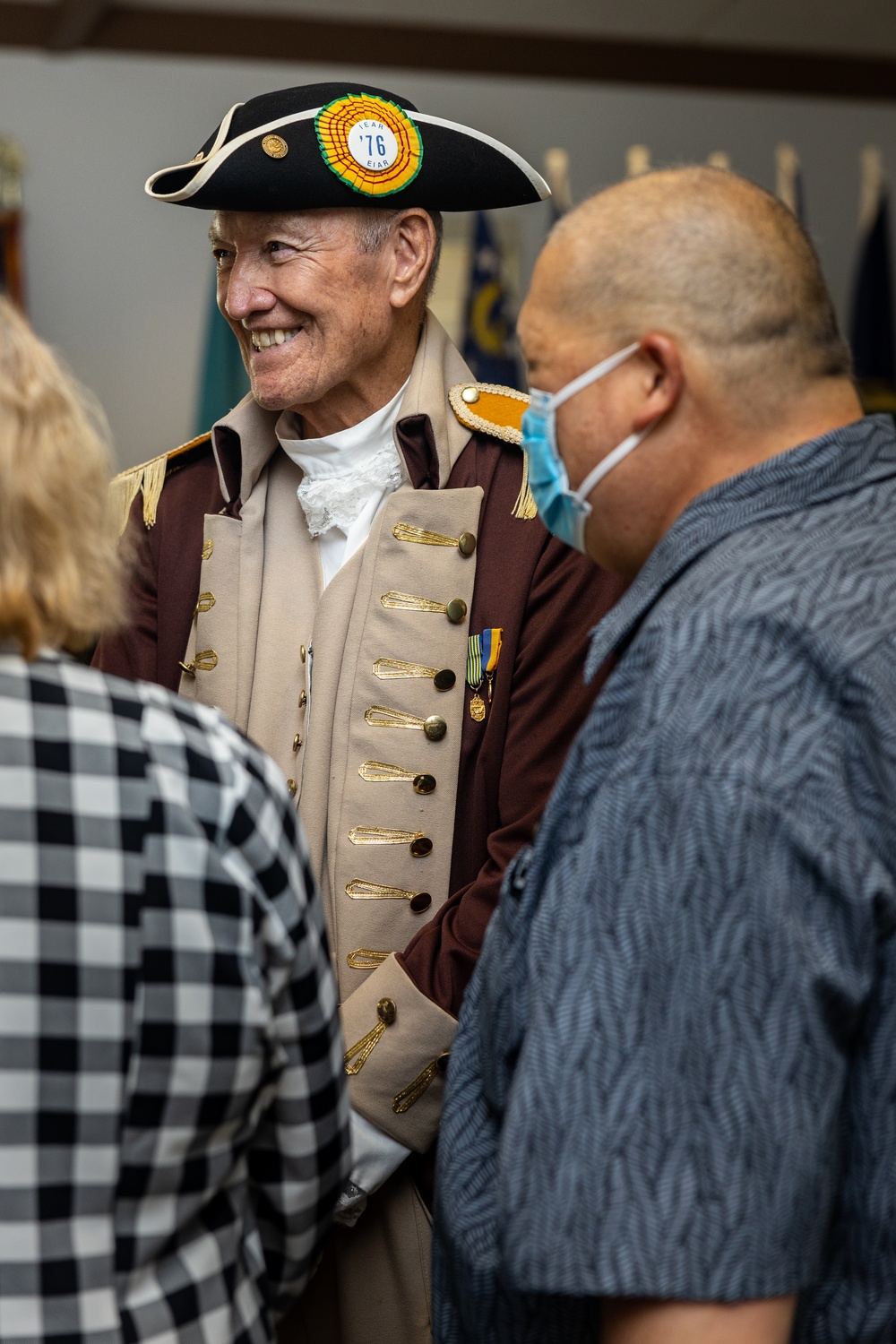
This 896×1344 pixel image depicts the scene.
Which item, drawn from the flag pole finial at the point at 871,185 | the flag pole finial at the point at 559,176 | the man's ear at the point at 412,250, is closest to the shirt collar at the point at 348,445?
the man's ear at the point at 412,250

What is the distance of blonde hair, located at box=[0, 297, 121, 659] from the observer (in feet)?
2.93

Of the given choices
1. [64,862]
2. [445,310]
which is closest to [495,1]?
[445,310]

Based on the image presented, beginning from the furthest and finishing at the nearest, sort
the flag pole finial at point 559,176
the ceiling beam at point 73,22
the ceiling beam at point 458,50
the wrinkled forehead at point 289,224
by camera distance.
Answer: the ceiling beam at point 458,50
the flag pole finial at point 559,176
the ceiling beam at point 73,22
the wrinkled forehead at point 289,224

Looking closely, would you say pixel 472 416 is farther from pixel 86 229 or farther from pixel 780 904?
pixel 86 229

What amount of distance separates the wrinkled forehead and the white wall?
3264 millimetres

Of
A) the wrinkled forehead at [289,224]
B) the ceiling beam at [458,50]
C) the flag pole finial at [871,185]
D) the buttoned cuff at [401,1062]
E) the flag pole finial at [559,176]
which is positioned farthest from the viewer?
the flag pole finial at [871,185]

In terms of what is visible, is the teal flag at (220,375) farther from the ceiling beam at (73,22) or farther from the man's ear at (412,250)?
the man's ear at (412,250)

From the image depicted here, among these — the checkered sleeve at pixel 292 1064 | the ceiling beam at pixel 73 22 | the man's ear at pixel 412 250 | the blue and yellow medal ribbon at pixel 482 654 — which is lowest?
the checkered sleeve at pixel 292 1064

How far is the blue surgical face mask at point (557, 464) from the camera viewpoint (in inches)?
42.6

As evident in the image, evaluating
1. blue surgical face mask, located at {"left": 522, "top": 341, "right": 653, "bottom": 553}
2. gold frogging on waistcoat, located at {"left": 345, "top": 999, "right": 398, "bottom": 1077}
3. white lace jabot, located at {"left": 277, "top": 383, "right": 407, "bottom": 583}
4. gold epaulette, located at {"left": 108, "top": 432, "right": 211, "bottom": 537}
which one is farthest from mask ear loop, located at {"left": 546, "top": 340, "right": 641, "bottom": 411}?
gold epaulette, located at {"left": 108, "top": 432, "right": 211, "bottom": 537}

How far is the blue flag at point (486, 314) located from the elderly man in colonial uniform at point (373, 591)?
9.60ft

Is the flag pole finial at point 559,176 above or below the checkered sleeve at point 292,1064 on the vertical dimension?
above

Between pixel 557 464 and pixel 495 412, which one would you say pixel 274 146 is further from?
pixel 557 464

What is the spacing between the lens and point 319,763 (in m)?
1.60
